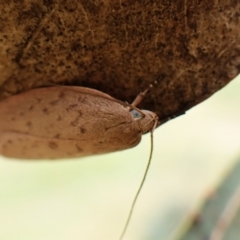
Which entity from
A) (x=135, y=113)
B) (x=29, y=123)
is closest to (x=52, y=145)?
(x=29, y=123)

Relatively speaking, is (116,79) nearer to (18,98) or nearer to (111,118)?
(111,118)

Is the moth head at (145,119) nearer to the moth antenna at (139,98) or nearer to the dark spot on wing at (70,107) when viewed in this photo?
the moth antenna at (139,98)

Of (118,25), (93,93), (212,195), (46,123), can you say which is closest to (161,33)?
(118,25)

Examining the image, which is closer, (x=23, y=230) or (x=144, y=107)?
(x=144, y=107)

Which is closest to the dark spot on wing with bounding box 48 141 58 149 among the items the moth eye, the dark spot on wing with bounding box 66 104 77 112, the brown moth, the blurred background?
the brown moth

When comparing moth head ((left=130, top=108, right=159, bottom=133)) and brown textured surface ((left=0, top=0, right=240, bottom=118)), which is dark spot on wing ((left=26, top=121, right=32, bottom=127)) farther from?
moth head ((left=130, top=108, right=159, bottom=133))

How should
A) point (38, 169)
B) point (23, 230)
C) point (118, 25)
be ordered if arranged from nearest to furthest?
point (118, 25)
point (23, 230)
point (38, 169)
